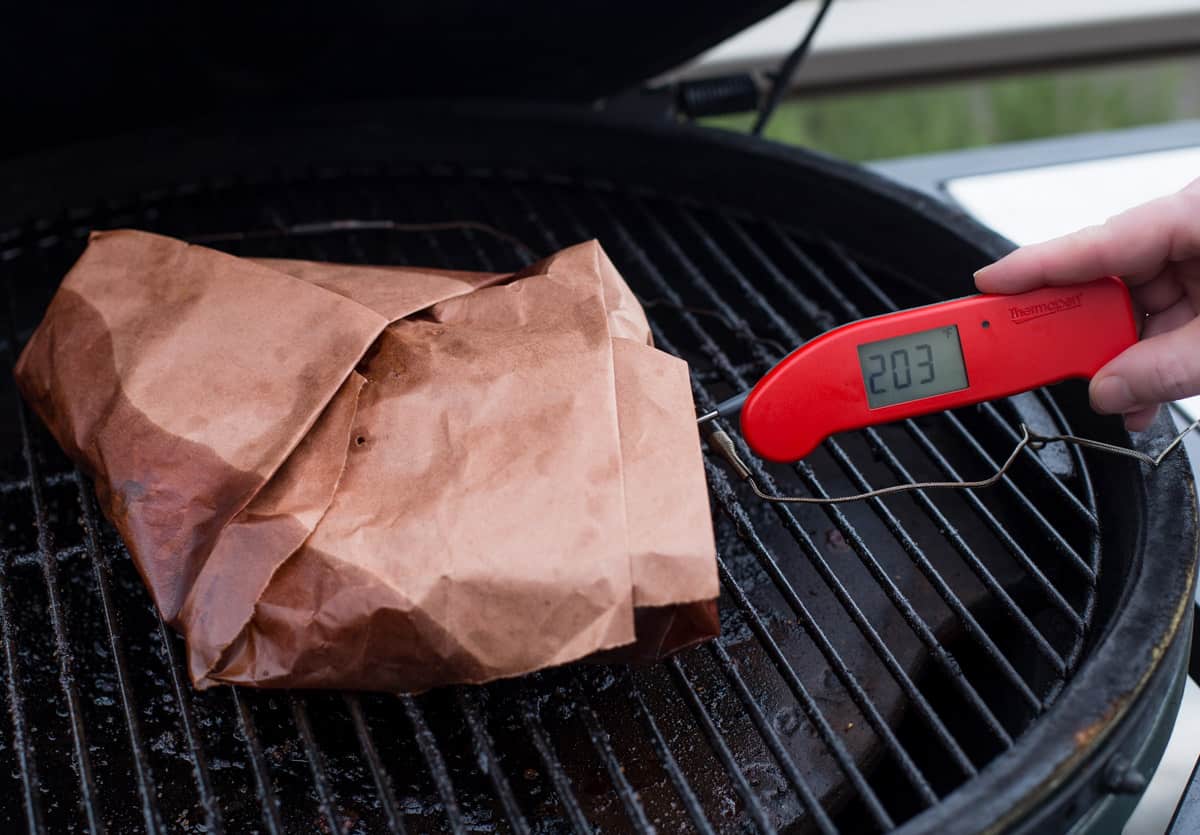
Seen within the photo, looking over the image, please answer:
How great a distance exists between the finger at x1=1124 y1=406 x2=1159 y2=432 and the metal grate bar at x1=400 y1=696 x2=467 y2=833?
0.59 meters

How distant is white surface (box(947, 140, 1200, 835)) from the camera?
1.30 metres

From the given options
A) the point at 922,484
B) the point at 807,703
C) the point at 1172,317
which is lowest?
the point at 807,703

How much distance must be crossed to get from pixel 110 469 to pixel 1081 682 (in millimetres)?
679

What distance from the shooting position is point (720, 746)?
0.73m

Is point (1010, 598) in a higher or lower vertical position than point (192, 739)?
higher

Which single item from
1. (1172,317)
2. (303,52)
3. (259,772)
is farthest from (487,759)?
(303,52)

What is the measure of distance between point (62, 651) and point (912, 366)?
66cm

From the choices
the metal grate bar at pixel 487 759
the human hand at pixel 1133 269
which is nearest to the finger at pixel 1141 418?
the human hand at pixel 1133 269

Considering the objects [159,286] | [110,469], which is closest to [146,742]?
[110,469]

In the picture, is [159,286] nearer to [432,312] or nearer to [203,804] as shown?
[432,312]

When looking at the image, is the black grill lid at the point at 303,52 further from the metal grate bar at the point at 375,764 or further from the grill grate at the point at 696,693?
the metal grate bar at the point at 375,764

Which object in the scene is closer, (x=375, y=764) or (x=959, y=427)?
(x=375, y=764)

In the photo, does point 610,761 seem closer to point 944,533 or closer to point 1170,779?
point 944,533

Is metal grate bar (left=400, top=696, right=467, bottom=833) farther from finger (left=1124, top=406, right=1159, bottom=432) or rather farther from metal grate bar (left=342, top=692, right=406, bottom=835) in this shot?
finger (left=1124, top=406, right=1159, bottom=432)
